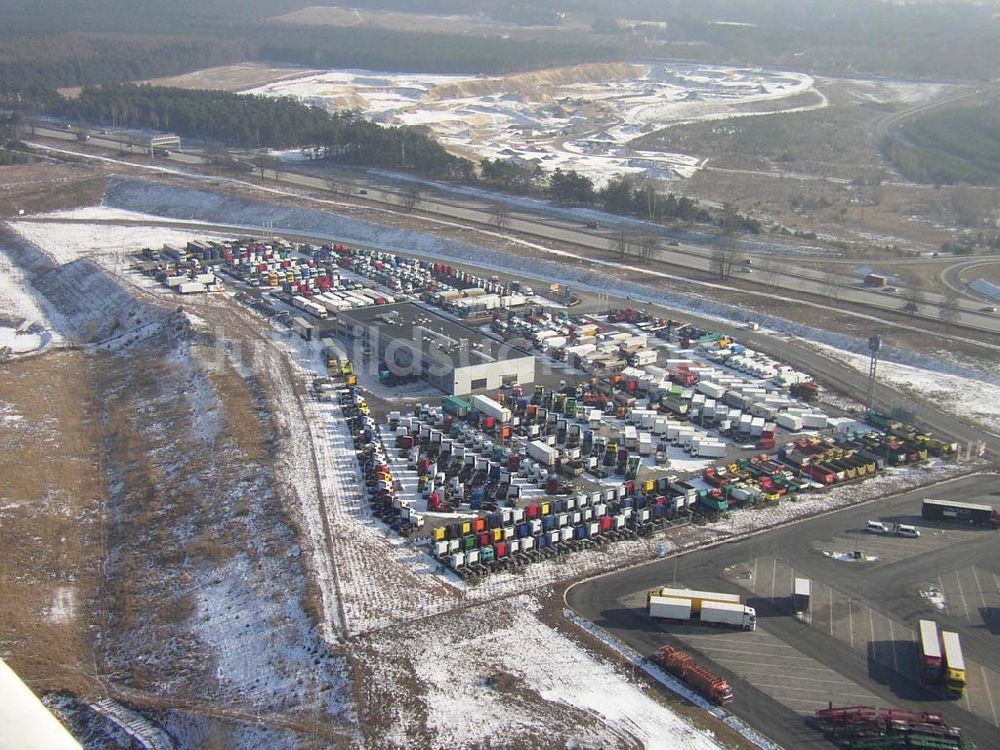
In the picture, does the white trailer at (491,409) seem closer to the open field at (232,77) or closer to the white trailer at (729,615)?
the white trailer at (729,615)

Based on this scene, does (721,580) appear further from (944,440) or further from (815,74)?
(815,74)

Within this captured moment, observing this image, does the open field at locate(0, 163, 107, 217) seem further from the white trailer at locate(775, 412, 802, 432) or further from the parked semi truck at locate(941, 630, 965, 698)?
the parked semi truck at locate(941, 630, 965, 698)

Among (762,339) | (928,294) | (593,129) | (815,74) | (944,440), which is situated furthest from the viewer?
(815,74)

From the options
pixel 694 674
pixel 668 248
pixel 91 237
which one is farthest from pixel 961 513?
pixel 91 237

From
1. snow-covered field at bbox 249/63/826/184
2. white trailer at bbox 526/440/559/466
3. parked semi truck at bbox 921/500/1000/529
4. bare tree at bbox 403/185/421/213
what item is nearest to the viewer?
parked semi truck at bbox 921/500/1000/529

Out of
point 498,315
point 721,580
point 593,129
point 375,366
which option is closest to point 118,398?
point 375,366

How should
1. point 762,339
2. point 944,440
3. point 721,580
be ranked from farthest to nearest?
point 762,339
point 944,440
point 721,580

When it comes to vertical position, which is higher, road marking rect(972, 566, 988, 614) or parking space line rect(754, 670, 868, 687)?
road marking rect(972, 566, 988, 614)

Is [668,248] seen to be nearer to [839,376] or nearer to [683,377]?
[839,376]

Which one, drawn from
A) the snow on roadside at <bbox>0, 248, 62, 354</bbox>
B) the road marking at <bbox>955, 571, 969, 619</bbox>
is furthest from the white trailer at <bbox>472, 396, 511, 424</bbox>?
the snow on roadside at <bbox>0, 248, 62, 354</bbox>
